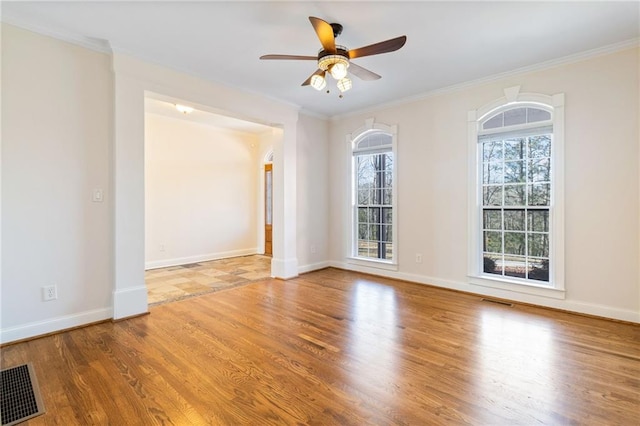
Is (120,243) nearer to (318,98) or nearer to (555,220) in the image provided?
(318,98)

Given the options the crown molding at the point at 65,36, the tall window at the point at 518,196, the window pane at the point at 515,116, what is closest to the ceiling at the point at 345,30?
the crown molding at the point at 65,36

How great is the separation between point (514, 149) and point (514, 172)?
0.29 metres

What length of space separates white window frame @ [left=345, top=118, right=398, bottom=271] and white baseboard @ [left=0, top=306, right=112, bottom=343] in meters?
3.63

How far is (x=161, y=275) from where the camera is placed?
16.8 feet

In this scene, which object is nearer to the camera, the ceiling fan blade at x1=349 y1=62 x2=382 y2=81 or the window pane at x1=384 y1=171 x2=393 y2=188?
the ceiling fan blade at x1=349 y1=62 x2=382 y2=81

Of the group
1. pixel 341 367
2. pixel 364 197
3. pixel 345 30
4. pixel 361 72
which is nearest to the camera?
pixel 341 367

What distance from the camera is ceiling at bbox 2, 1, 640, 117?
247cm

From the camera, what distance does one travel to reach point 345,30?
2.78 m

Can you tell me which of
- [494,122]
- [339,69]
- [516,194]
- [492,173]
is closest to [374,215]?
[492,173]

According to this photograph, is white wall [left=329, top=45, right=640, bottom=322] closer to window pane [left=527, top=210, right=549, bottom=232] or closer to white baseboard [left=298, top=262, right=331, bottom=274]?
window pane [left=527, top=210, right=549, bottom=232]

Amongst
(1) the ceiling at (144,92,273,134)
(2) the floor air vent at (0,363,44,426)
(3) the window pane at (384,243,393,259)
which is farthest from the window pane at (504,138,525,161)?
(2) the floor air vent at (0,363,44,426)

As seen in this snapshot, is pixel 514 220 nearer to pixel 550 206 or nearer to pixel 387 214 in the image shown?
pixel 550 206

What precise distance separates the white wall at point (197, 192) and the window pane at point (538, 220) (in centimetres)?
558

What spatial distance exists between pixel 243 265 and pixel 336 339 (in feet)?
12.1
